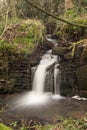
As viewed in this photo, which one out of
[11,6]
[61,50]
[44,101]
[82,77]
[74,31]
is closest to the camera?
[11,6]

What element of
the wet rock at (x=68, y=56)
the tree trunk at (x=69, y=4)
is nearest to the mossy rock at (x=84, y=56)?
the wet rock at (x=68, y=56)

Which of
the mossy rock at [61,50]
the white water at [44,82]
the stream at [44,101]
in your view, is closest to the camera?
the stream at [44,101]

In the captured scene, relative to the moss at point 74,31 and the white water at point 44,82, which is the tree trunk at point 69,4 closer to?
the moss at point 74,31

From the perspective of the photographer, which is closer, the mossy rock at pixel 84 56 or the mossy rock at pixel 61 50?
the mossy rock at pixel 84 56

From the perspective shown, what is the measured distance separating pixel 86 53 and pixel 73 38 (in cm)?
193

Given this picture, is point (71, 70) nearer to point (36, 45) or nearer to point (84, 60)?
point (84, 60)

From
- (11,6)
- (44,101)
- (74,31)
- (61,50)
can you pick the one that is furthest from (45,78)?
(11,6)

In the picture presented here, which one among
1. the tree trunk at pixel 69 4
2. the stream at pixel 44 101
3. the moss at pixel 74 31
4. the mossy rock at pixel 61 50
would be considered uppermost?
the tree trunk at pixel 69 4

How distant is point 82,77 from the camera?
32.3 ft

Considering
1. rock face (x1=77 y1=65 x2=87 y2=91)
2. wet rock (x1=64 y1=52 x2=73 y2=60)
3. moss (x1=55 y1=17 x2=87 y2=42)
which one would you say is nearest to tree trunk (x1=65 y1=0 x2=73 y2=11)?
moss (x1=55 y1=17 x2=87 y2=42)

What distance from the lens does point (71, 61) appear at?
10.3m

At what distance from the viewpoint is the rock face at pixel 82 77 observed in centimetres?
981

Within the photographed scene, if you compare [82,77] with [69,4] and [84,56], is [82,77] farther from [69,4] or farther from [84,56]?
[69,4]

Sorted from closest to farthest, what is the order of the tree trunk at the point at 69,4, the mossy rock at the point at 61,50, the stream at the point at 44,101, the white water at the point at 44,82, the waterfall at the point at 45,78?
the stream at the point at 44,101
the white water at the point at 44,82
the waterfall at the point at 45,78
the mossy rock at the point at 61,50
the tree trunk at the point at 69,4
